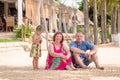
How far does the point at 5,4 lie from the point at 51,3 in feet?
11.0

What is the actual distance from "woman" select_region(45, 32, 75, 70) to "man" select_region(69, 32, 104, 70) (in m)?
0.26

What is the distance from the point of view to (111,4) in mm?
38938

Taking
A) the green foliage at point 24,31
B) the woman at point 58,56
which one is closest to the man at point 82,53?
the woman at point 58,56

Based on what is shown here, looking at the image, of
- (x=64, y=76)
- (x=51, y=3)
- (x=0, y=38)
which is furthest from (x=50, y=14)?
(x=64, y=76)

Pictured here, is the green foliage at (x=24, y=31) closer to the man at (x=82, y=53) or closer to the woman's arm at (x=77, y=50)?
the man at (x=82, y=53)

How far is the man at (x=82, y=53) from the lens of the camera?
459 inches

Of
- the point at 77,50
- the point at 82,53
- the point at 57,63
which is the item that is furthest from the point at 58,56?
the point at 82,53

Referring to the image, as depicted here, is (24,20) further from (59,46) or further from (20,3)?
(59,46)

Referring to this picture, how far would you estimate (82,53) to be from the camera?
11.7 metres

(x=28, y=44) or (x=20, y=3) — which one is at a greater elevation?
(x=20, y=3)

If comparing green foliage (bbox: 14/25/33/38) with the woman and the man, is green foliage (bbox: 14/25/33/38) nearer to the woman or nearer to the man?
the man

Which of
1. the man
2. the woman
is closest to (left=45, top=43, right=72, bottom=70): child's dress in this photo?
the woman

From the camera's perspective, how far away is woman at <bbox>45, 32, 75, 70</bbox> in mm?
11406

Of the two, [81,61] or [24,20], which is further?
[24,20]
